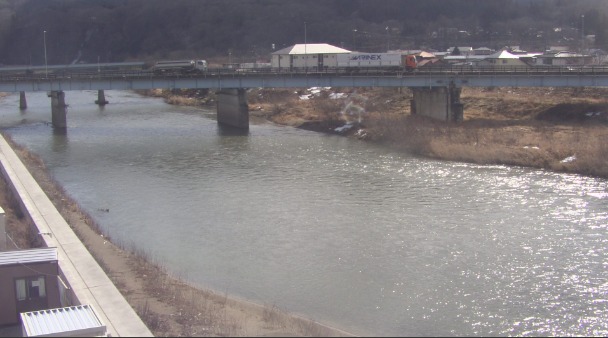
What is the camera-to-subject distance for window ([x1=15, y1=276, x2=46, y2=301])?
508 inches

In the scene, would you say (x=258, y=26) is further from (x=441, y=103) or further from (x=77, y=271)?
(x=77, y=271)

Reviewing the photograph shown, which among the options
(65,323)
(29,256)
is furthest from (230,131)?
(65,323)

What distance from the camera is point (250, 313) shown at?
13.3 m

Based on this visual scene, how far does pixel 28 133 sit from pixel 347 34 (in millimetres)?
73937

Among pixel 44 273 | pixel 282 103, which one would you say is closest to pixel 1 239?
pixel 44 273

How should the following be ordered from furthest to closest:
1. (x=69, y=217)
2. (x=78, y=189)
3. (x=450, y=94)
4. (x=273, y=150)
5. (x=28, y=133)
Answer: (x=28, y=133) → (x=450, y=94) → (x=273, y=150) → (x=78, y=189) → (x=69, y=217)

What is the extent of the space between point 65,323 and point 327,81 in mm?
30919

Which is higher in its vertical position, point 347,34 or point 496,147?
point 347,34

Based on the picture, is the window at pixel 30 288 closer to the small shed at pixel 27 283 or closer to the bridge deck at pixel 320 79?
the small shed at pixel 27 283

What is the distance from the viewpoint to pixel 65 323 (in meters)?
10.8

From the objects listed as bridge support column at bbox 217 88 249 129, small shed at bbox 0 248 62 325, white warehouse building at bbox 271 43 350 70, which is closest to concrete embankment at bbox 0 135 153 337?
small shed at bbox 0 248 62 325

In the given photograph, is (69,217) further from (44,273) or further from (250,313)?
(250,313)

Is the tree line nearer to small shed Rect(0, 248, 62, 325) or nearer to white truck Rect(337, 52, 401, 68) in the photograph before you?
white truck Rect(337, 52, 401, 68)

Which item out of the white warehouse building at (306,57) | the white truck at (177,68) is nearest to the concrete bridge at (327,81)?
the white truck at (177,68)
